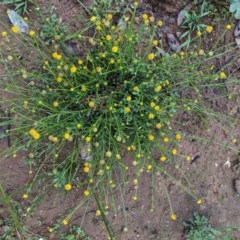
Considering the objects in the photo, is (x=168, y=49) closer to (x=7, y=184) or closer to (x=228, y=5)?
(x=228, y=5)

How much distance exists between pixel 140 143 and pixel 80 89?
394mm

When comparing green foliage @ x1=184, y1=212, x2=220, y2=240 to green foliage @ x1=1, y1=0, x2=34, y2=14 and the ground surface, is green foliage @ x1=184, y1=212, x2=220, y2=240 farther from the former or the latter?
green foliage @ x1=1, y1=0, x2=34, y2=14

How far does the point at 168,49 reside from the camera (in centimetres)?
229

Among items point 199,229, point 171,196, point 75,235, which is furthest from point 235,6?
point 75,235

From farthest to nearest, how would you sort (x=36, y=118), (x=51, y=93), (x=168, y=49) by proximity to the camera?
(x=168, y=49), (x=36, y=118), (x=51, y=93)

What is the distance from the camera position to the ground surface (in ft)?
7.46

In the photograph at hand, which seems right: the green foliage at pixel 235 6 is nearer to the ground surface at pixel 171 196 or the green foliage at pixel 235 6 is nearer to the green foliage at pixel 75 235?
the ground surface at pixel 171 196

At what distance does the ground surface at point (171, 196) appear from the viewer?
2.27 m

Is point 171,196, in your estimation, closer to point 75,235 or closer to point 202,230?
point 202,230

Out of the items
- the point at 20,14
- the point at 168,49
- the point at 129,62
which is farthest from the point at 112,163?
the point at 20,14

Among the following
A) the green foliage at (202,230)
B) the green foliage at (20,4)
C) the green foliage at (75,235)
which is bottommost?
the green foliage at (202,230)

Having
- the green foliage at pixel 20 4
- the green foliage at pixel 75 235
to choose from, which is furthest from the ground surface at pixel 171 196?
the green foliage at pixel 20 4

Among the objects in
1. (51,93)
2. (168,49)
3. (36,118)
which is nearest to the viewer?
(51,93)

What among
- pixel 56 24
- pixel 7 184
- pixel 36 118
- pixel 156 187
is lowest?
pixel 156 187
